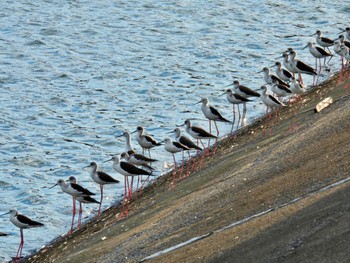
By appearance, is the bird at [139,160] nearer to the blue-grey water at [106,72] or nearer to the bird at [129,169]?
the bird at [129,169]

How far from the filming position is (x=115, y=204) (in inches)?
666

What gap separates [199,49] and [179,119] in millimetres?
7276

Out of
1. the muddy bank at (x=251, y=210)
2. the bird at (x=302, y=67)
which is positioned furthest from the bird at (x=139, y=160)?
the bird at (x=302, y=67)

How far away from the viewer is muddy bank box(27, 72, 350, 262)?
9.40 meters

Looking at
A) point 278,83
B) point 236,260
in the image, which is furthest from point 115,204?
point 236,260

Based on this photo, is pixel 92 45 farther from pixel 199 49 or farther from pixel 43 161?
pixel 43 161

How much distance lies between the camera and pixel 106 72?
26266mm

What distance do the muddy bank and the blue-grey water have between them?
2.05 meters

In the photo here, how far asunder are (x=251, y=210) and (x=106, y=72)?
51.4 ft

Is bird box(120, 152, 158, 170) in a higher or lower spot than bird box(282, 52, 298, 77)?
higher

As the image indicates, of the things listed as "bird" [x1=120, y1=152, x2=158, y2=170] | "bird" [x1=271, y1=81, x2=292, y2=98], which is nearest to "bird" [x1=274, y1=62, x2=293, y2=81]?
"bird" [x1=271, y1=81, x2=292, y2=98]

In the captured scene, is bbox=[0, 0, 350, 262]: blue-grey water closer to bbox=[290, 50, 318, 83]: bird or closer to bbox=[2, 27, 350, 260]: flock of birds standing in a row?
bbox=[2, 27, 350, 260]: flock of birds standing in a row

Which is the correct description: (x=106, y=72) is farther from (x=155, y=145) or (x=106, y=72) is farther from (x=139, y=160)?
(x=139, y=160)

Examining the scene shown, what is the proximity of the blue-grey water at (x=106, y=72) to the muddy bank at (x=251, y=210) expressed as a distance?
6.73ft
